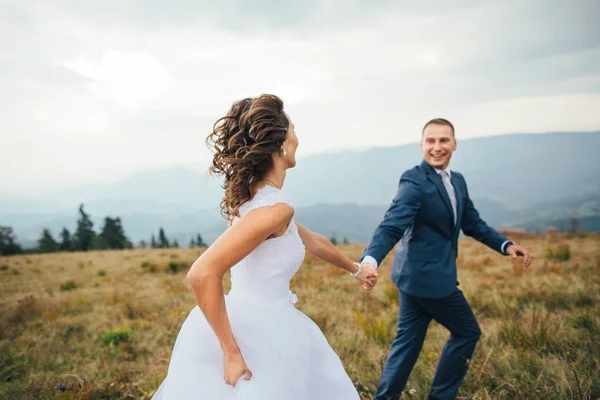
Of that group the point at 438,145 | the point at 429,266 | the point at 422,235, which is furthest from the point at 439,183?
the point at 429,266

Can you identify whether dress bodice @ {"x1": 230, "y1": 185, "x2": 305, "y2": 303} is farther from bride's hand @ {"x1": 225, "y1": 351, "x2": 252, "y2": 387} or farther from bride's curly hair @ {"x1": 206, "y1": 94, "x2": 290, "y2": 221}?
bride's hand @ {"x1": 225, "y1": 351, "x2": 252, "y2": 387}

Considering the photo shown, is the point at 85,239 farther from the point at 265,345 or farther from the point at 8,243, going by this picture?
the point at 265,345

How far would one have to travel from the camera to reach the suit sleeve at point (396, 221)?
2766 mm

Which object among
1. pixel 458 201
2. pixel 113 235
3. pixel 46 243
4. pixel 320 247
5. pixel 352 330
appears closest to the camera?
pixel 320 247

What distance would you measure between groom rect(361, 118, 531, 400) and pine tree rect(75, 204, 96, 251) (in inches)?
1611

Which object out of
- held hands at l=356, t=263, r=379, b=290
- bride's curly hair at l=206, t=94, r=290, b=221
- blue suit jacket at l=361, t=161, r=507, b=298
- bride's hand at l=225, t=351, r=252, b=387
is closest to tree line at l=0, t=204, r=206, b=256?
blue suit jacket at l=361, t=161, r=507, b=298

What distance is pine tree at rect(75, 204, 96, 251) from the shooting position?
37.7 meters

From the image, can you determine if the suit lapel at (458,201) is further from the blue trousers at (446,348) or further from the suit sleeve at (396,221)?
the blue trousers at (446,348)

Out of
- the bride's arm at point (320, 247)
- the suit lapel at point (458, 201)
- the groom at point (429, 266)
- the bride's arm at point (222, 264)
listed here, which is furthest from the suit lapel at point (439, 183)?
the bride's arm at point (222, 264)

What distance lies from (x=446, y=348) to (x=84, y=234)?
4367 centimetres

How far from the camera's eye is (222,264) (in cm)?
146

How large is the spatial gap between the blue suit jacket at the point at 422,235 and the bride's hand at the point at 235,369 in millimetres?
1460

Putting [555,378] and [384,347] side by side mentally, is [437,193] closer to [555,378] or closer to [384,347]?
[555,378]

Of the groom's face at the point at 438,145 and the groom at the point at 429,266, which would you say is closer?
the groom at the point at 429,266
